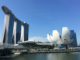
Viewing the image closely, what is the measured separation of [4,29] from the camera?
103 m

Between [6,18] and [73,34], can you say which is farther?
[73,34]

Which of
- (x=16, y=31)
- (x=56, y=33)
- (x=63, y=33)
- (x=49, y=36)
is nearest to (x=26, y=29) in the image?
(x=16, y=31)

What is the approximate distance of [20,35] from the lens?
5792 inches

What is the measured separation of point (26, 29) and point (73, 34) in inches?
2602

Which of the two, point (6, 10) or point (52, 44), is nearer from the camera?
point (6, 10)

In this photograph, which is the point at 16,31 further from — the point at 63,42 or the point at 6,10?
the point at 63,42

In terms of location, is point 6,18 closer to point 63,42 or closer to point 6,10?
point 6,10

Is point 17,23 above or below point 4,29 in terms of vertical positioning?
above

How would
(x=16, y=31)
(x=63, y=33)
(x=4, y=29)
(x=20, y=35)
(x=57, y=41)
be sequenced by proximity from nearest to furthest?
(x=63, y=33) → (x=4, y=29) → (x=57, y=41) → (x=16, y=31) → (x=20, y=35)

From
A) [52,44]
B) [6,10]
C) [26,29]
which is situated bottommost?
[52,44]

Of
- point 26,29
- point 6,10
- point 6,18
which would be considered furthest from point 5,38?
point 26,29

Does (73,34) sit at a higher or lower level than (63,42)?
higher

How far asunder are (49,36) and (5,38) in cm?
4097

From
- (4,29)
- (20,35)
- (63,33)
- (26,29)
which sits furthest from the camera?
(26,29)
